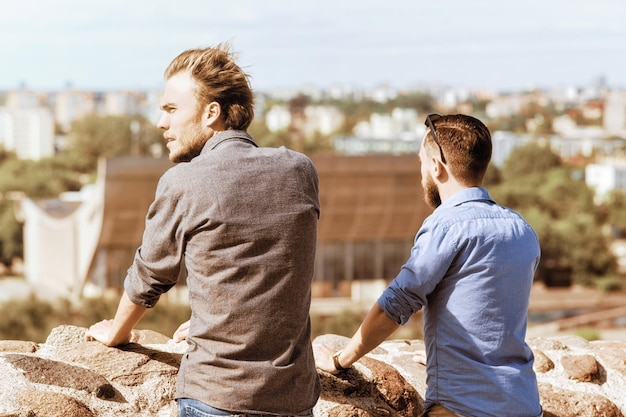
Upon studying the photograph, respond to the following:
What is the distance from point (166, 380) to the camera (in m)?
2.57

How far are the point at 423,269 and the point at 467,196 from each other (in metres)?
0.18

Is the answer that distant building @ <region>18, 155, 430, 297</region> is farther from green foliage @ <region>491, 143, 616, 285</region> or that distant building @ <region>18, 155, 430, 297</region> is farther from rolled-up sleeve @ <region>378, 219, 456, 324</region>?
rolled-up sleeve @ <region>378, 219, 456, 324</region>

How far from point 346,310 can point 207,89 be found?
86.2 feet

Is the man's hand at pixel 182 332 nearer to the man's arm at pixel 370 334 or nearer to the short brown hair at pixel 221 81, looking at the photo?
the man's arm at pixel 370 334

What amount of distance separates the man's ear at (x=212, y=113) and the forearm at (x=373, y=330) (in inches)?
20.8

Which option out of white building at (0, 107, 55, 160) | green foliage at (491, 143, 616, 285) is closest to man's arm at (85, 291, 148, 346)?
green foliage at (491, 143, 616, 285)

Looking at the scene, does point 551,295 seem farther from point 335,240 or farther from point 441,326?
point 441,326

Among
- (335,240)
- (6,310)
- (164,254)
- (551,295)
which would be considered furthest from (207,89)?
(551,295)

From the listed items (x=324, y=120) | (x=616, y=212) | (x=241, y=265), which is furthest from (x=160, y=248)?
(x=324, y=120)

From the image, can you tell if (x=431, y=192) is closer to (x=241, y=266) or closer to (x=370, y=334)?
(x=370, y=334)

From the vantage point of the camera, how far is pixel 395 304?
220 centimetres

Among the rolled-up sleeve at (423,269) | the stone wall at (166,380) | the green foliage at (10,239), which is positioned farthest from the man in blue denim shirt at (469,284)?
the green foliage at (10,239)

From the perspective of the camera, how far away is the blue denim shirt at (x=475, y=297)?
2119 millimetres

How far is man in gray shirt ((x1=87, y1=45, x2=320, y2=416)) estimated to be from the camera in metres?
1.95
